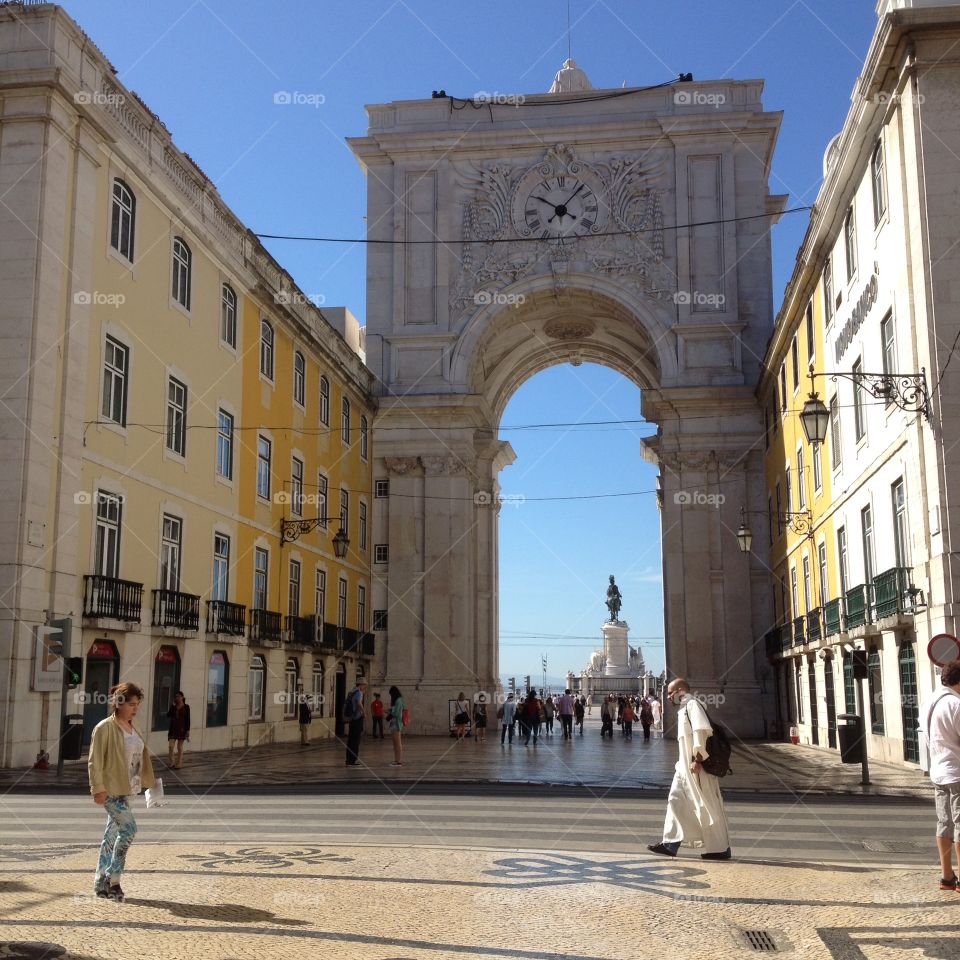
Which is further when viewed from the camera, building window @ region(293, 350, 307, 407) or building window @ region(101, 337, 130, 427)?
building window @ region(293, 350, 307, 407)

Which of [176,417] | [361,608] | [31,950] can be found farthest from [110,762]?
[361,608]

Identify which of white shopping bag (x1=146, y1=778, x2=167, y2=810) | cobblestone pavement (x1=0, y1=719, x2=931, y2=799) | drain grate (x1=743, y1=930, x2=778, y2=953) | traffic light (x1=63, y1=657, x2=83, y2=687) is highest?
traffic light (x1=63, y1=657, x2=83, y2=687)

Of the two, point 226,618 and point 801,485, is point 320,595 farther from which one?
point 801,485

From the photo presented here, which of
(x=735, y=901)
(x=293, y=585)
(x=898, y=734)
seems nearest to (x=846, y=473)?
(x=898, y=734)

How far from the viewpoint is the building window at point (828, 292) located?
24578 mm

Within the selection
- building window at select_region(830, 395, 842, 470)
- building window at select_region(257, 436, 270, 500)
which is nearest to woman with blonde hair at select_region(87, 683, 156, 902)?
building window at select_region(830, 395, 842, 470)

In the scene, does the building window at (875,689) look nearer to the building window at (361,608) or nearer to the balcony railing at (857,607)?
the balcony railing at (857,607)

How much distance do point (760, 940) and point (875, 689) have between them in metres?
16.7

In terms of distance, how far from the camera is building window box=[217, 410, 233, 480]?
25748 millimetres

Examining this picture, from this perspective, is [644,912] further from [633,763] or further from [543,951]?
[633,763]

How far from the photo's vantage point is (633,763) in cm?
2245

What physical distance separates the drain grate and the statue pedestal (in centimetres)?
6060

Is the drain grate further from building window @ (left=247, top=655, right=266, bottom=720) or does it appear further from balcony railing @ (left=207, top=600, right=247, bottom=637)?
building window @ (left=247, top=655, right=266, bottom=720)

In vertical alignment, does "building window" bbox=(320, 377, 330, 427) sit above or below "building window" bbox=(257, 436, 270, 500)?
above
